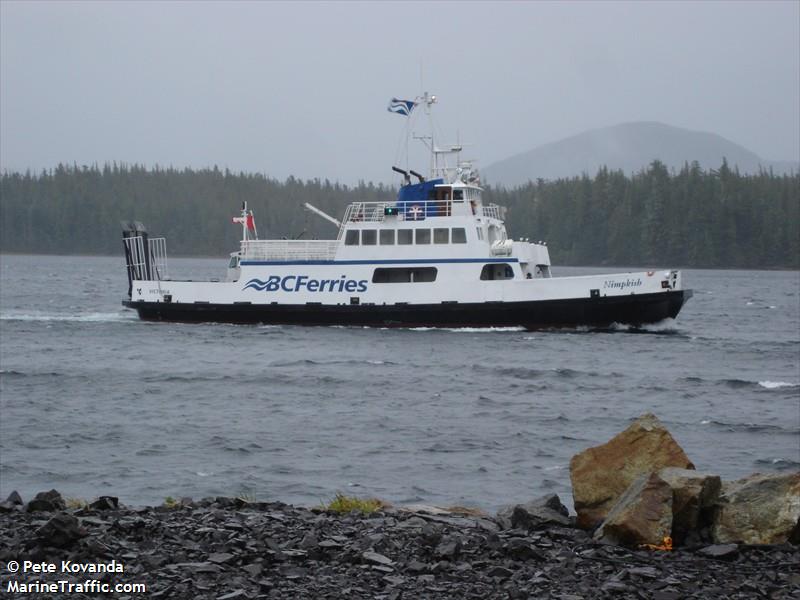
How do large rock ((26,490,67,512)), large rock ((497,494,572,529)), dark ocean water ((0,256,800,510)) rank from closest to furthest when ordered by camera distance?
large rock ((497,494,572,529)) < large rock ((26,490,67,512)) < dark ocean water ((0,256,800,510))

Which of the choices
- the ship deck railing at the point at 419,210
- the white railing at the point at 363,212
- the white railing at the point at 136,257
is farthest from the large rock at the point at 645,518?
the white railing at the point at 136,257

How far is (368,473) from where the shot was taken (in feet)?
47.3

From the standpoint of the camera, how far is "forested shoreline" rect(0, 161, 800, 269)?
349 feet

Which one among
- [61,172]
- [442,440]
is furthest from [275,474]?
[61,172]

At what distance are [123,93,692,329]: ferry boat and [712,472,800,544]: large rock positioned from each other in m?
23.7

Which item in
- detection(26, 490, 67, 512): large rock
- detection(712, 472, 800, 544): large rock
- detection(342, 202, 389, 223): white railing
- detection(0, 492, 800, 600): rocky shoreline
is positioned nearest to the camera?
detection(0, 492, 800, 600): rocky shoreline

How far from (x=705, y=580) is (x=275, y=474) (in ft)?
27.1

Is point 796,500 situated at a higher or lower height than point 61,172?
lower

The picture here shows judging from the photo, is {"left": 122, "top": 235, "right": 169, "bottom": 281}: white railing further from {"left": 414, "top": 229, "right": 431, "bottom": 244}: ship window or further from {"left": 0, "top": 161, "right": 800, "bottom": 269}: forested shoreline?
{"left": 0, "top": 161, "right": 800, "bottom": 269}: forested shoreline

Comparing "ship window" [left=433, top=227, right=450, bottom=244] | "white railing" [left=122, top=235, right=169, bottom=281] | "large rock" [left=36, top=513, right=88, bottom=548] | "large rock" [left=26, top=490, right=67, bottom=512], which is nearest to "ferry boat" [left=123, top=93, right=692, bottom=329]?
"ship window" [left=433, top=227, right=450, bottom=244]

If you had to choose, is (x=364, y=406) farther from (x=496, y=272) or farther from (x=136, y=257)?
(x=136, y=257)

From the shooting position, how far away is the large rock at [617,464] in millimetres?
8555

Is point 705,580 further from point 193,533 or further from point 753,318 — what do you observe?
point 753,318

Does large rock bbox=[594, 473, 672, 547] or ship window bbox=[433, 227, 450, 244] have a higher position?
ship window bbox=[433, 227, 450, 244]
